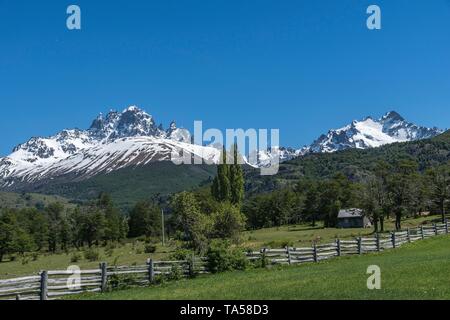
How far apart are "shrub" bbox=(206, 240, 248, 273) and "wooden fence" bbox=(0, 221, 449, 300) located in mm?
→ 467

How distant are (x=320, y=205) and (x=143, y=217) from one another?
140 ft

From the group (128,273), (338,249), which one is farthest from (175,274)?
(338,249)

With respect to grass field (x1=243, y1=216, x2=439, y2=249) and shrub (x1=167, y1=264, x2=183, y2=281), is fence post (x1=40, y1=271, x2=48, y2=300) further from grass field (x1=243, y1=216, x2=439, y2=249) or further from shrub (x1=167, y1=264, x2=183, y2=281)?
grass field (x1=243, y1=216, x2=439, y2=249)

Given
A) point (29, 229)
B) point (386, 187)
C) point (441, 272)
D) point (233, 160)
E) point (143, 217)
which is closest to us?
point (441, 272)

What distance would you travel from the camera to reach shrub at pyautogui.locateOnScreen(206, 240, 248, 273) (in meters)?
31.8

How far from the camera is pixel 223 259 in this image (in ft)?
105

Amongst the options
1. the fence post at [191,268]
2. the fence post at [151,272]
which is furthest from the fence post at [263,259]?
the fence post at [151,272]

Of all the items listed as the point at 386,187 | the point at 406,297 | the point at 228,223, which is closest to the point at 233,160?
the point at 386,187

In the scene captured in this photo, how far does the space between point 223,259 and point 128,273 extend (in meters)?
6.60

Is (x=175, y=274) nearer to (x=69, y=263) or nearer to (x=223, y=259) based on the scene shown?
(x=223, y=259)

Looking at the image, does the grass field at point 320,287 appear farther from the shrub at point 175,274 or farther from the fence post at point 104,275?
the shrub at point 175,274

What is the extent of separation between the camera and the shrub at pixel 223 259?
31.8m

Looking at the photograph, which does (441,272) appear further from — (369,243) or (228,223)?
(228,223)
